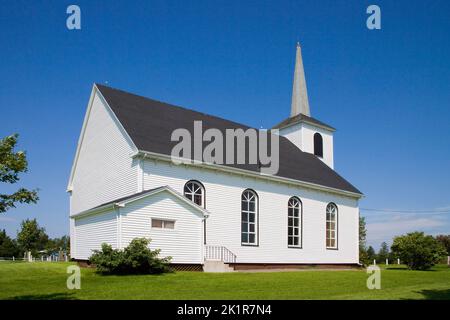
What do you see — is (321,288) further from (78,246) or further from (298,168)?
(298,168)

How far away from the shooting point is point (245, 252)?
88.9 feet

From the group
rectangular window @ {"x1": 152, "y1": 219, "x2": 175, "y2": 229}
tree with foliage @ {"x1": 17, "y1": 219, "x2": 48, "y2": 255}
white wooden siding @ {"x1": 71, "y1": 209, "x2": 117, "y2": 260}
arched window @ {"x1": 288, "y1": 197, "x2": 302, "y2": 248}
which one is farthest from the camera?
tree with foliage @ {"x1": 17, "y1": 219, "x2": 48, "y2": 255}

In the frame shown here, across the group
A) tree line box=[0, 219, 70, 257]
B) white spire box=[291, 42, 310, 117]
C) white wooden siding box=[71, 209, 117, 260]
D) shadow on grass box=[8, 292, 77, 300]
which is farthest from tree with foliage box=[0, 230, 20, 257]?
shadow on grass box=[8, 292, 77, 300]

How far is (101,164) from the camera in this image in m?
26.3

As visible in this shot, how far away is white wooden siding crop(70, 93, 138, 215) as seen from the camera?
2358 cm

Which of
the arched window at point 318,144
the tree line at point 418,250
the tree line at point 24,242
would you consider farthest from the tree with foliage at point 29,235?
the tree line at point 418,250

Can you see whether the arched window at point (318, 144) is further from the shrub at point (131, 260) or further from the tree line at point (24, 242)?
the tree line at point (24, 242)

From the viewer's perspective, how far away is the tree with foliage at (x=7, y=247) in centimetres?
6485

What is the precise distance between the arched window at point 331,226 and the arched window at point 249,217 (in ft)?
27.1

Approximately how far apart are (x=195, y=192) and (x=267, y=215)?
6149 millimetres

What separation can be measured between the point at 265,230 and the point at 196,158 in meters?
7.32

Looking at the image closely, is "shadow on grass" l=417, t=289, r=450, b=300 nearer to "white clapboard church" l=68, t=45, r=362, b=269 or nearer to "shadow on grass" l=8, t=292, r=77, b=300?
"shadow on grass" l=8, t=292, r=77, b=300

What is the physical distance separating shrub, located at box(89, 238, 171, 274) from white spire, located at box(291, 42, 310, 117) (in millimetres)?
25707

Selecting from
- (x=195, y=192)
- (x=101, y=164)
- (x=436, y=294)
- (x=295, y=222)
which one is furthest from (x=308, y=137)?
(x=436, y=294)
